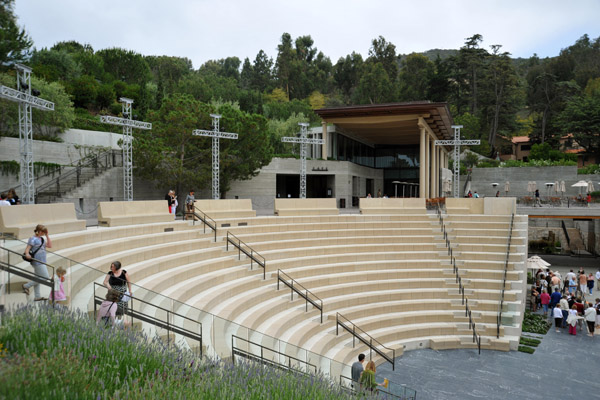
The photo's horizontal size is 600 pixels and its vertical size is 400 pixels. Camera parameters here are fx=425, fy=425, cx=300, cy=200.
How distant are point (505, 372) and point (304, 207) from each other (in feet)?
37.2

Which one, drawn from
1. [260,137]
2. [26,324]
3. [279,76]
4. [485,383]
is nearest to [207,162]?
[260,137]

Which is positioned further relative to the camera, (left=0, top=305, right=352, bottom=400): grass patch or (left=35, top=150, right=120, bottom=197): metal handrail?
(left=35, top=150, right=120, bottom=197): metal handrail

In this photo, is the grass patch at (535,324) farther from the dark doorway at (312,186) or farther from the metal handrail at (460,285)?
the dark doorway at (312,186)

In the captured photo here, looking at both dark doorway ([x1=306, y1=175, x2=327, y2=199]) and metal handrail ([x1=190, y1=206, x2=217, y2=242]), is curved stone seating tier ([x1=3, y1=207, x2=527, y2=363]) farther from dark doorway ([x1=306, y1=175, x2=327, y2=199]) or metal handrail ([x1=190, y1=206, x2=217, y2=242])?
dark doorway ([x1=306, y1=175, x2=327, y2=199])

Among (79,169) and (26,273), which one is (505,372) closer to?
(26,273)

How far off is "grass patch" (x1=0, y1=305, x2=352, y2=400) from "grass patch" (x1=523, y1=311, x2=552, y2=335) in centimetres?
1231

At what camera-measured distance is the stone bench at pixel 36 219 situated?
9.98m

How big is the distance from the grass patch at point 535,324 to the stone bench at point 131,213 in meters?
13.8

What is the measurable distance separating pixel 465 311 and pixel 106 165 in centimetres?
2303

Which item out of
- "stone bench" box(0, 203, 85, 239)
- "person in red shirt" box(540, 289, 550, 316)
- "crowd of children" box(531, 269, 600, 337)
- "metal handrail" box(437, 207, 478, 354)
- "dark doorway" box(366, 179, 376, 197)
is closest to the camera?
"stone bench" box(0, 203, 85, 239)

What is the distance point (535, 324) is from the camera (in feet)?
51.9

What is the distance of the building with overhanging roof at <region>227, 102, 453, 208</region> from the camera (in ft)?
106

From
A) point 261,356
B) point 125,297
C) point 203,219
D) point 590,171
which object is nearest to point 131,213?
point 203,219

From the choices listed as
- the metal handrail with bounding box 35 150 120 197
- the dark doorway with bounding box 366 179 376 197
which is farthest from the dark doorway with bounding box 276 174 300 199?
the metal handrail with bounding box 35 150 120 197
